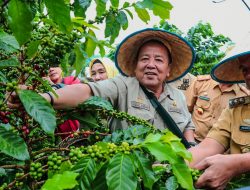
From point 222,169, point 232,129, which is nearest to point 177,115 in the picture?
point 232,129

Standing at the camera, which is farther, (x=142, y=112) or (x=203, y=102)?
(x=203, y=102)

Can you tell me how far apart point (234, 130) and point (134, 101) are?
0.67 meters

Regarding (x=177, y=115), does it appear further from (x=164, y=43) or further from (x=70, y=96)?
(x=70, y=96)

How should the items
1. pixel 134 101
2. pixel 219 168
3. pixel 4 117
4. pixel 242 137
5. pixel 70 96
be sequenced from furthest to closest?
pixel 134 101, pixel 242 137, pixel 70 96, pixel 219 168, pixel 4 117

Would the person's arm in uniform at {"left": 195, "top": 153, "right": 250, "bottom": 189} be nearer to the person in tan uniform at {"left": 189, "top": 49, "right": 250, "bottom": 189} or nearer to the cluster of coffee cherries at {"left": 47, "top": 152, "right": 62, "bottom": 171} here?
the person in tan uniform at {"left": 189, "top": 49, "right": 250, "bottom": 189}

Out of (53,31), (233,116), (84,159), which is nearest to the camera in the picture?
(84,159)

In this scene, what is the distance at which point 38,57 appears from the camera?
4.56ft

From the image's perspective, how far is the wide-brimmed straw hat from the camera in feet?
9.00

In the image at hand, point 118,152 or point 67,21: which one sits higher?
point 67,21

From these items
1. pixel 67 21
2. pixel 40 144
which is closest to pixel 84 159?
pixel 67 21

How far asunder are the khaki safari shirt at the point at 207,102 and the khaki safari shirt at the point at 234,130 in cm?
156

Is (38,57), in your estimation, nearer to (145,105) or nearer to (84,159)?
(84,159)

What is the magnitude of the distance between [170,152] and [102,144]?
0.23m

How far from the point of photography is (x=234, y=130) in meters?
2.31
